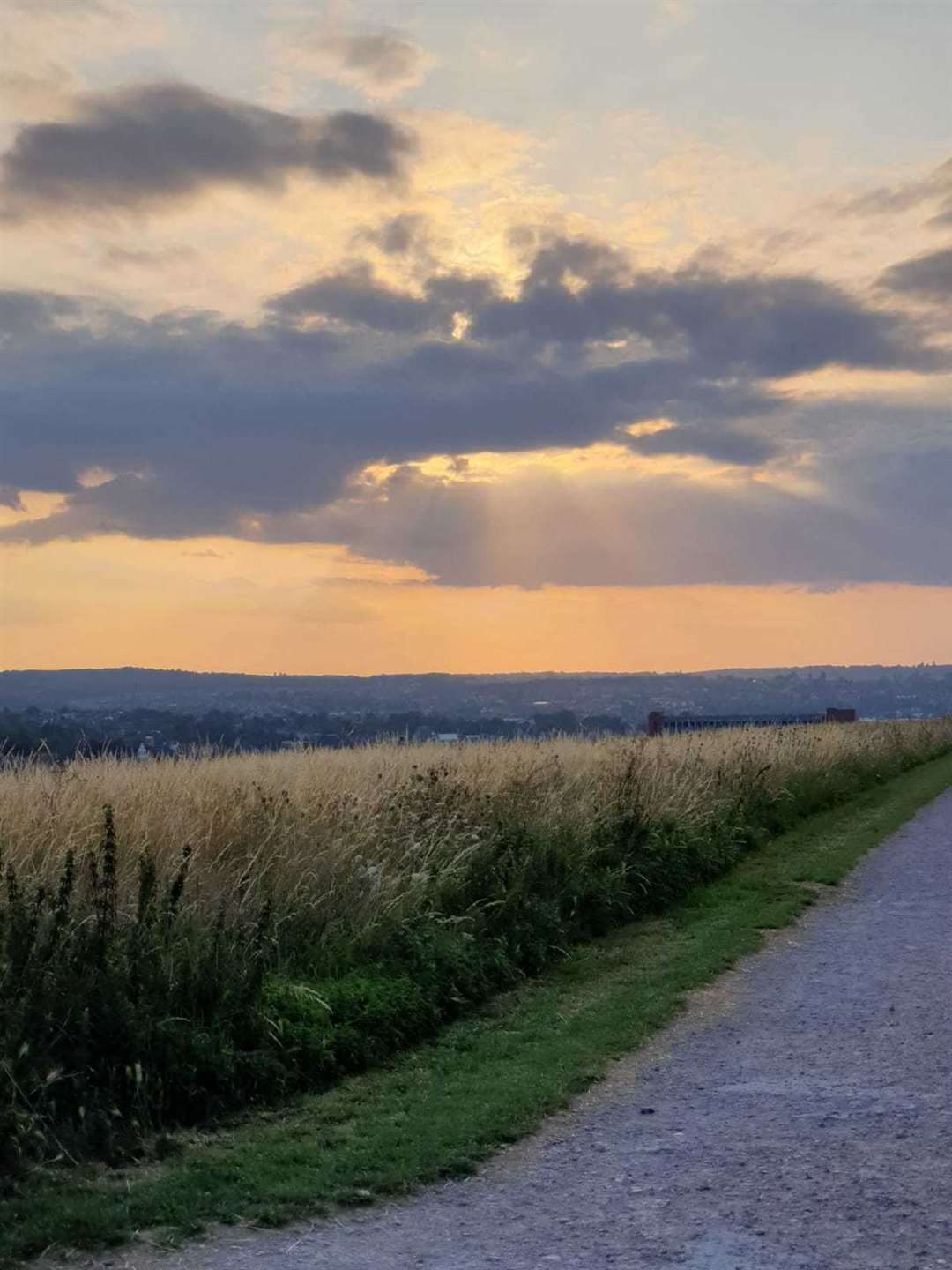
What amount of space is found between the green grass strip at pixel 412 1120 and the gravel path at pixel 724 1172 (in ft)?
0.61

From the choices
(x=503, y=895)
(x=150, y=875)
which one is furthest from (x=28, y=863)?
(x=503, y=895)

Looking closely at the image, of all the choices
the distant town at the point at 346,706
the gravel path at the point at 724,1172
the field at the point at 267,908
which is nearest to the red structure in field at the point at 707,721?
the distant town at the point at 346,706

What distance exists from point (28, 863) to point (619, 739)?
1771cm

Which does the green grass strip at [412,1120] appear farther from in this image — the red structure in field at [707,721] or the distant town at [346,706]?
the red structure in field at [707,721]

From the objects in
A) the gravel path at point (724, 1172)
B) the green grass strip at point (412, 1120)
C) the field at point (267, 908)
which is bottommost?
the green grass strip at point (412, 1120)

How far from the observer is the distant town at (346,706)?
19.0 metres

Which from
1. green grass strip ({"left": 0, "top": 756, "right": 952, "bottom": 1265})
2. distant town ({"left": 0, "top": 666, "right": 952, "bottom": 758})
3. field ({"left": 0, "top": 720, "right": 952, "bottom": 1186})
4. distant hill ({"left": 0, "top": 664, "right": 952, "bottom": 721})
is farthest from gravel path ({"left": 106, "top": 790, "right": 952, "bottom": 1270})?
distant hill ({"left": 0, "top": 664, "right": 952, "bottom": 721})

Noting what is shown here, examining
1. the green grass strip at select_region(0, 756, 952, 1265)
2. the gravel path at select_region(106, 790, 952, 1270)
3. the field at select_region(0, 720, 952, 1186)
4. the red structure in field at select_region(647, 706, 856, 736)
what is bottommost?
the green grass strip at select_region(0, 756, 952, 1265)

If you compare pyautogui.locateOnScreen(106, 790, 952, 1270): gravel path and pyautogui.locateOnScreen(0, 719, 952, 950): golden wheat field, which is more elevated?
pyautogui.locateOnScreen(0, 719, 952, 950): golden wheat field

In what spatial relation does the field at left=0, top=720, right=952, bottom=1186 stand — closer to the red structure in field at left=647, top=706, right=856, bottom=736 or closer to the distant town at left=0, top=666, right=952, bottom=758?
the distant town at left=0, top=666, right=952, bottom=758

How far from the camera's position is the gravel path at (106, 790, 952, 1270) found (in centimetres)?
504

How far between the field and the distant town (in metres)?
3.46

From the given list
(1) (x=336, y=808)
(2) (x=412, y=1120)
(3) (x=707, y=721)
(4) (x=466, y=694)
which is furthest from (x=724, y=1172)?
(4) (x=466, y=694)

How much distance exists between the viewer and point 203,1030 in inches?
285
